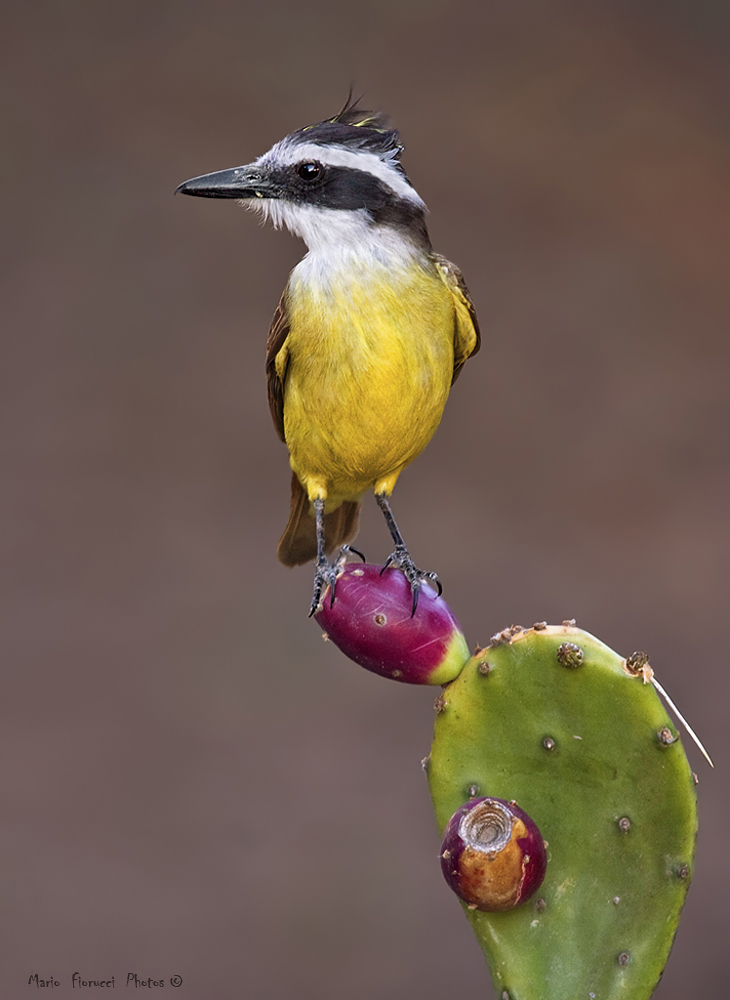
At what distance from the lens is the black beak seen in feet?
5.47

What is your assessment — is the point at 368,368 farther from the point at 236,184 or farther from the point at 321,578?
the point at 321,578

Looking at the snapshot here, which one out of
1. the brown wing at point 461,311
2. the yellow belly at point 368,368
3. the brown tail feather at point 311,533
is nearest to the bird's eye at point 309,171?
the yellow belly at point 368,368

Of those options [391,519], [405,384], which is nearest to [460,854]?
[405,384]

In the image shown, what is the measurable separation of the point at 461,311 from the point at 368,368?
0.35m

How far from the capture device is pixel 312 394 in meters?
1.90

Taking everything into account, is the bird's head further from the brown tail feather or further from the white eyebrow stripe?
the brown tail feather

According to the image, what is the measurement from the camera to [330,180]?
1.78 metres

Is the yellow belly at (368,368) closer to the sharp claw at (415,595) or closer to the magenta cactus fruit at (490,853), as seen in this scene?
the sharp claw at (415,595)

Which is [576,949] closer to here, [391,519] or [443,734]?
[443,734]

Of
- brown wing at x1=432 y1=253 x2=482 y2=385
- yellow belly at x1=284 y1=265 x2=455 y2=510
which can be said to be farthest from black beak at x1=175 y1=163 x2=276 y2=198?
brown wing at x1=432 y1=253 x2=482 y2=385

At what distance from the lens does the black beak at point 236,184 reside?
65.6 inches

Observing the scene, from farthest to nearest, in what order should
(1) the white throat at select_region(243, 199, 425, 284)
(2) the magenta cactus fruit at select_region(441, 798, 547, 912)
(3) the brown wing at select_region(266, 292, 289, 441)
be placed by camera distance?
(3) the brown wing at select_region(266, 292, 289, 441), (1) the white throat at select_region(243, 199, 425, 284), (2) the magenta cactus fruit at select_region(441, 798, 547, 912)

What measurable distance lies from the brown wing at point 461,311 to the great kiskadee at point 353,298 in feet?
0.08

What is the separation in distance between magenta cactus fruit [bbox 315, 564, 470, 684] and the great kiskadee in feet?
0.26
